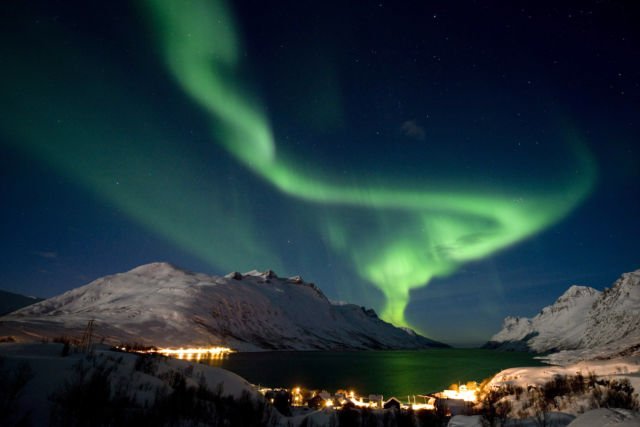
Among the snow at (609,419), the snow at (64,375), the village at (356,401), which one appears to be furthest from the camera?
the village at (356,401)

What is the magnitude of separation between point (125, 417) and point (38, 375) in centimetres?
335

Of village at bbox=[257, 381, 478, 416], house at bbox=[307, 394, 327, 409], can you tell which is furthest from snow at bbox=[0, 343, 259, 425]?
house at bbox=[307, 394, 327, 409]

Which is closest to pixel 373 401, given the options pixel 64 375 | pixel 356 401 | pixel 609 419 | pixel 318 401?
pixel 356 401

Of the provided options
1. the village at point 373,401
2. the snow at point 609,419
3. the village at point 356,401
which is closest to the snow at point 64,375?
the village at point 356,401

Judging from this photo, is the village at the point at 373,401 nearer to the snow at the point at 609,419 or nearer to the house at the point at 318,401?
the house at the point at 318,401

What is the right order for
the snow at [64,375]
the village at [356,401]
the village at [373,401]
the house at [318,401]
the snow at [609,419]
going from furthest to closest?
the house at [318,401] < the village at [373,401] < the village at [356,401] < the snow at [64,375] < the snow at [609,419]

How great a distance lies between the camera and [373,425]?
13375mm

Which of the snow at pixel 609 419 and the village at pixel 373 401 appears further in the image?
the village at pixel 373 401

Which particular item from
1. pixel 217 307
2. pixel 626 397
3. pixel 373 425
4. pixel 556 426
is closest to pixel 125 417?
pixel 373 425

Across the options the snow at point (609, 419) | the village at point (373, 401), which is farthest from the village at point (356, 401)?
the snow at point (609, 419)

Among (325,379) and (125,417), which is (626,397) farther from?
(325,379)

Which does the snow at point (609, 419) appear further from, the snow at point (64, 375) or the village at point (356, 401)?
the village at point (356, 401)

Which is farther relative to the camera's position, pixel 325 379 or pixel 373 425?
pixel 325 379

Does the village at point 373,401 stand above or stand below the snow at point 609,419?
below
